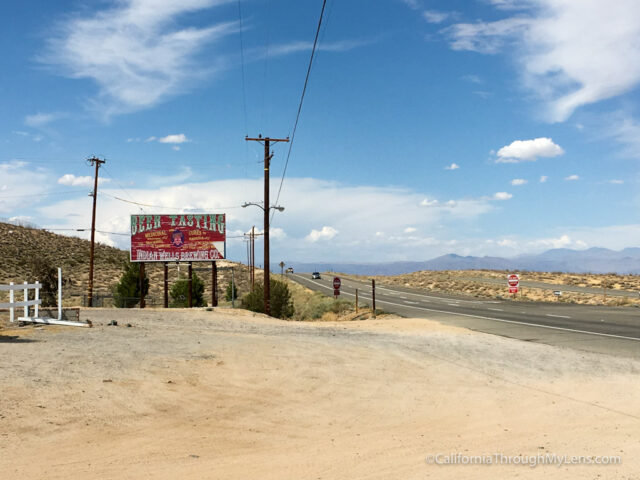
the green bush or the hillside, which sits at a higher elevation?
the hillside

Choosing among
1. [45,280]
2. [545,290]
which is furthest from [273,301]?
[545,290]

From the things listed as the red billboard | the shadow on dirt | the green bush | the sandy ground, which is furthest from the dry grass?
the shadow on dirt

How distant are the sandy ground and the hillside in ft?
181

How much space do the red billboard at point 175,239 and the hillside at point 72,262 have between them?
22662 millimetres

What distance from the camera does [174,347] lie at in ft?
45.1

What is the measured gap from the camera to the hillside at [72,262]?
7419 cm

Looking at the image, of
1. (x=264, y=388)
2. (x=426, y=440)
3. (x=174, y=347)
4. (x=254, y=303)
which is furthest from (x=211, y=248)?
(x=426, y=440)

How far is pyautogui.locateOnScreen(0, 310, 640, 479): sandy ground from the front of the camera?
22.0 ft

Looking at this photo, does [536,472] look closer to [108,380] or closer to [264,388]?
[264,388]

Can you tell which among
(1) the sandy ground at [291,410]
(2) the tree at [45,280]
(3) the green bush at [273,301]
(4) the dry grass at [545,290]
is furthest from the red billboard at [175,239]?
(4) the dry grass at [545,290]

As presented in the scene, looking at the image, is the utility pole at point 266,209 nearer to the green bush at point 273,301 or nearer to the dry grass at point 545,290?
the green bush at point 273,301

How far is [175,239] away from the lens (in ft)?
144

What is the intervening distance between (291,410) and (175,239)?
36422 mm

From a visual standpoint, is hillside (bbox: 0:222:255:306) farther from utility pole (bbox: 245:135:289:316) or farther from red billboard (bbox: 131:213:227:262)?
utility pole (bbox: 245:135:289:316)
